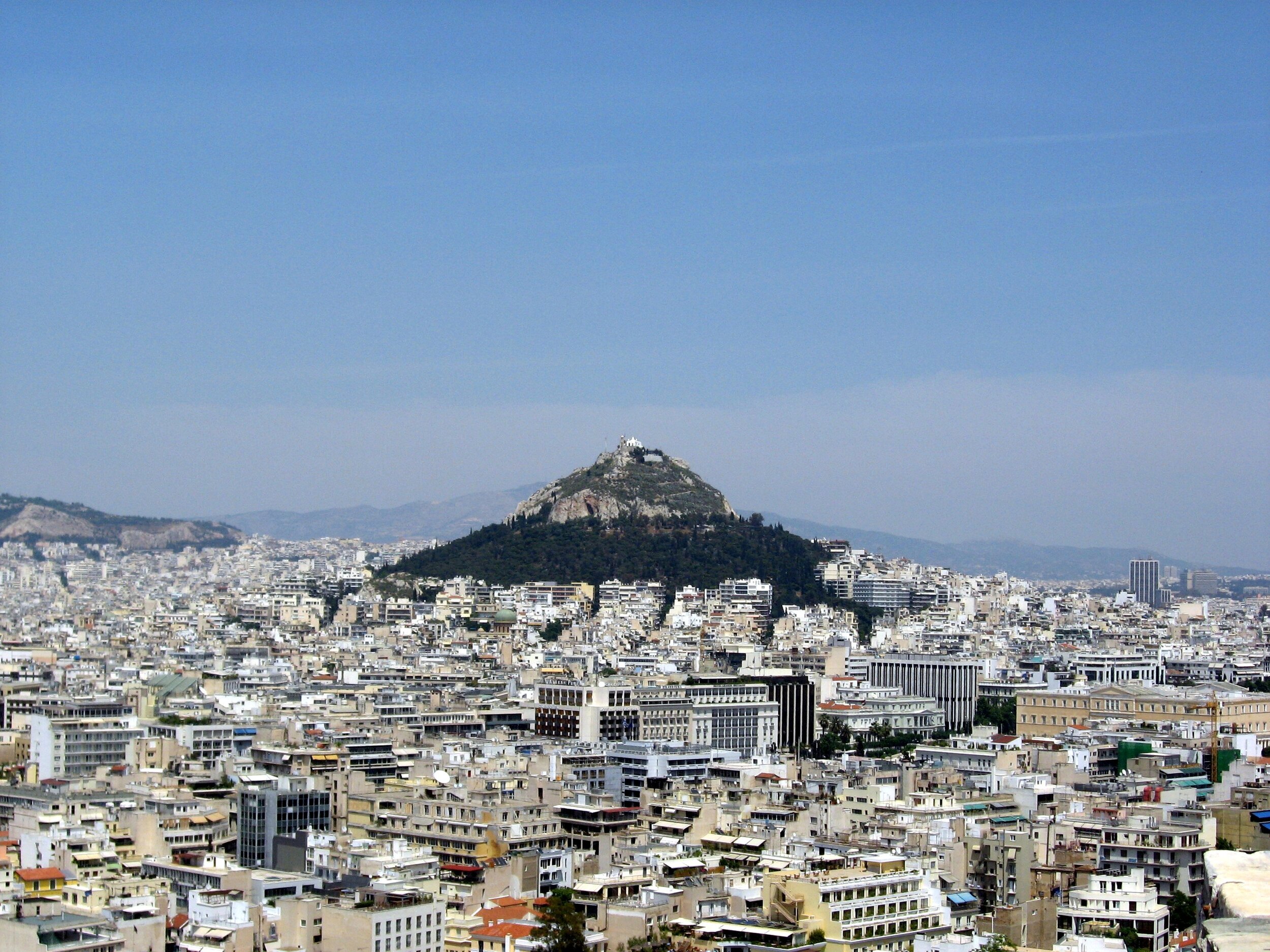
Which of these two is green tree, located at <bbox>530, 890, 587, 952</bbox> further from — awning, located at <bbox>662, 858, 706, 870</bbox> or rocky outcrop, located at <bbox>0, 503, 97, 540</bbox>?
rocky outcrop, located at <bbox>0, 503, 97, 540</bbox>

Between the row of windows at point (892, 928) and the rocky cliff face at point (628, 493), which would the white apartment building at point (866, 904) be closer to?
the row of windows at point (892, 928)

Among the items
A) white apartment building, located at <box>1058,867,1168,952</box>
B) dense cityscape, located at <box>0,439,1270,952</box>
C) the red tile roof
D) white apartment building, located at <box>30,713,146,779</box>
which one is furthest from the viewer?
white apartment building, located at <box>30,713,146,779</box>

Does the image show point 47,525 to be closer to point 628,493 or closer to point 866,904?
point 628,493

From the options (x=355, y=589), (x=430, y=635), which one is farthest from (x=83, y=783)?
(x=355, y=589)

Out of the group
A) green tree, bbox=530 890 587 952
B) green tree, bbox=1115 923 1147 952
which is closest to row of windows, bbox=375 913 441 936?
green tree, bbox=530 890 587 952

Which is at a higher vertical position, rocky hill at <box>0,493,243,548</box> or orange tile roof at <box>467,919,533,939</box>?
rocky hill at <box>0,493,243,548</box>

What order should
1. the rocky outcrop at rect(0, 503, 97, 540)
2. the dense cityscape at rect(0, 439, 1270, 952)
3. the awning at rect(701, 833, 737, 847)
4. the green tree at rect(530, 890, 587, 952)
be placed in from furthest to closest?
the rocky outcrop at rect(0, 503, 97, 540) → the awning at rect(701, 833, 737, 847) → the dense cityscape at rect(0, 439, 1270, 952) → the green tree at rect(530, 890, 587, 952)

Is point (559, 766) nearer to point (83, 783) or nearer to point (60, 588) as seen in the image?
point (83, 783)
